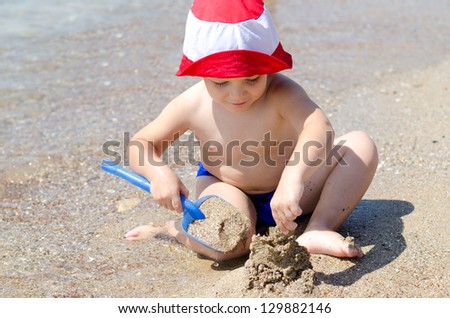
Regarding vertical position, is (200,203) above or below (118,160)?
above

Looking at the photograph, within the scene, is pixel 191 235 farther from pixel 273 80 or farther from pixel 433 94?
pixel 433 94

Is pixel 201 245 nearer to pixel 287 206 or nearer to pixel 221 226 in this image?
pixel 221 226

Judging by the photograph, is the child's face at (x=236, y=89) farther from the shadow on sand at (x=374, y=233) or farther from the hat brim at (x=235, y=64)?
→ the shadow on sand at (x=374, y=233)

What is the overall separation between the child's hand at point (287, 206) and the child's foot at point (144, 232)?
0.73 m

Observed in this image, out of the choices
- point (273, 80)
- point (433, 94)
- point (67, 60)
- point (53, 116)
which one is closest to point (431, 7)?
point (433, 94)

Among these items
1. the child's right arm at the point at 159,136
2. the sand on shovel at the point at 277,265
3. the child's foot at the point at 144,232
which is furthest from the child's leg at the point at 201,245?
the sand on shovel at the point at 277,265

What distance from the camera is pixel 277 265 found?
90.0 inches

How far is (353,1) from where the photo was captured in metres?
6.61

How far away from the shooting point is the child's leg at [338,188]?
2.64m

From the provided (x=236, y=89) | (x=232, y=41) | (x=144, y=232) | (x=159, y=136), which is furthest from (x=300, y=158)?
(x=144, y=232)

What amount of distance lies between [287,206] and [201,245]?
20.3 inches

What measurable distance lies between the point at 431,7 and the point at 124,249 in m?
4.37

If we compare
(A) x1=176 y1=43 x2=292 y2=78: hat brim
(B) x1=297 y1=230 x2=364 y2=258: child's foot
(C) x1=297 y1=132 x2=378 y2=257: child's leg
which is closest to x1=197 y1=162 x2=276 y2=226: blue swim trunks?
(C) x1=297 y1=132 x2=378 y2=257: child's leg

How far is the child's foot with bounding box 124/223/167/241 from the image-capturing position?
9.40 ft
